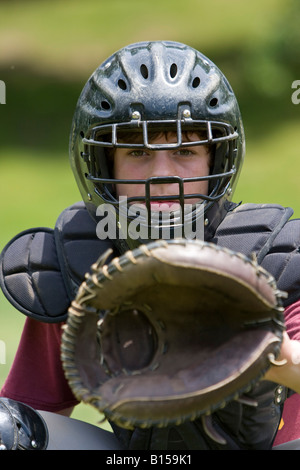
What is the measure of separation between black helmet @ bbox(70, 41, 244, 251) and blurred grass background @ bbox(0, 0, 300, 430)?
445 centimetres

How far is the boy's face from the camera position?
7.71ft

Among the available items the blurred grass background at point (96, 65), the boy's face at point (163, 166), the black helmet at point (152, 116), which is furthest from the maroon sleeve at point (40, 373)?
the blurred grass background at point (96, 65)

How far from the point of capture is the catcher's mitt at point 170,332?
5.76 ft

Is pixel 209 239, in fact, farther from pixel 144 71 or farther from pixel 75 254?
pixel 144 71

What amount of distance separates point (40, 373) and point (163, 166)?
83cm

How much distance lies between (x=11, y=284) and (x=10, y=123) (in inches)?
315

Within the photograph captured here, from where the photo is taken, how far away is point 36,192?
862cm

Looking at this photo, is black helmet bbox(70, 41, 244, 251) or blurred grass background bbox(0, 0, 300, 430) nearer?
black helmet bbox(70, 41, 244, 251)

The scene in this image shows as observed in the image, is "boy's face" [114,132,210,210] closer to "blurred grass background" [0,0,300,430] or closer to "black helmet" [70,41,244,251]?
"black helmet" [70,41,244,251]

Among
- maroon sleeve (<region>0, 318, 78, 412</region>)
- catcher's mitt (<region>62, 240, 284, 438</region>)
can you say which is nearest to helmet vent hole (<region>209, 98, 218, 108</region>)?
catcher's mitt (<region>62, 240, 284, 438</region>)

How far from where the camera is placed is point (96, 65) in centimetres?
1112

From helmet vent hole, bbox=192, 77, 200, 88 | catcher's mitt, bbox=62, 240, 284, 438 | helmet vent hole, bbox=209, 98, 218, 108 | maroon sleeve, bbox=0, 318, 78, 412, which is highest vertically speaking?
helmet vent hole, bbox=192, 77, 200, 88

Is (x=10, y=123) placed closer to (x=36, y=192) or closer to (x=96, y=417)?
Answer: (x=36, y=192)
